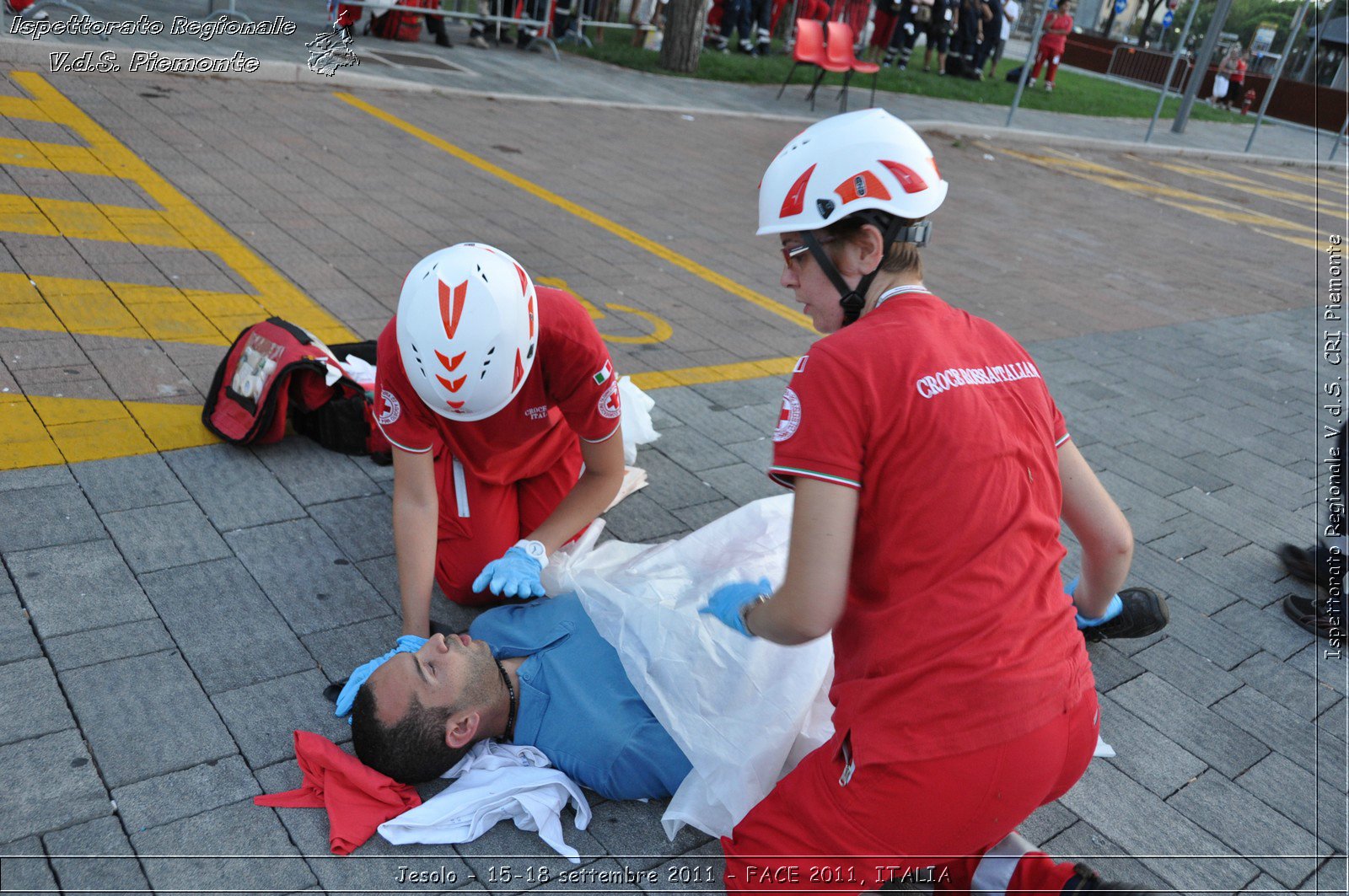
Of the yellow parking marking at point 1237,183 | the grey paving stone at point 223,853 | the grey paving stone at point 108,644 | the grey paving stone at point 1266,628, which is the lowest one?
the grey paving stone at point 223,853

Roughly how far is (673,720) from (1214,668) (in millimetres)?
2134

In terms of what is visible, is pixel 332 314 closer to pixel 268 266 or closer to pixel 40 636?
pixel 268 266

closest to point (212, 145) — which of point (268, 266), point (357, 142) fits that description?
point (357, 142)

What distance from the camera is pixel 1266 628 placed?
3.88m

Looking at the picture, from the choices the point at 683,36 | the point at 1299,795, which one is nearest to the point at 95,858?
the point at 1299,795

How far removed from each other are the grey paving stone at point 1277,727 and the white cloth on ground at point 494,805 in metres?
2.18

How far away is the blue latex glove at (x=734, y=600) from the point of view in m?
2.25

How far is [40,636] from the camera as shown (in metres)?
2.79

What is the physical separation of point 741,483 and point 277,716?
216 cm

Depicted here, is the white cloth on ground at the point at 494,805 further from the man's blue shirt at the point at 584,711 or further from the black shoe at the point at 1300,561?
the black shoe at the point at 1300,561

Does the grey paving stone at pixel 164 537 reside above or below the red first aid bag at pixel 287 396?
below

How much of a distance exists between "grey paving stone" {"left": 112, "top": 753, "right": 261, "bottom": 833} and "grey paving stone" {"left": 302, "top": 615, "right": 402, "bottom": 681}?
414 millimetres

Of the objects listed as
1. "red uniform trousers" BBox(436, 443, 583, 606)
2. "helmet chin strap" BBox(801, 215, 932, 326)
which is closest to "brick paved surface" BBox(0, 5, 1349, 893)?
"red uniform trousers" BBox(436, 443, 583, 606)

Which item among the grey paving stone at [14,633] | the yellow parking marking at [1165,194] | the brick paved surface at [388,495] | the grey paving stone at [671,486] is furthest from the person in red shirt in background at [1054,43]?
the grey paving stone at [14,633]
